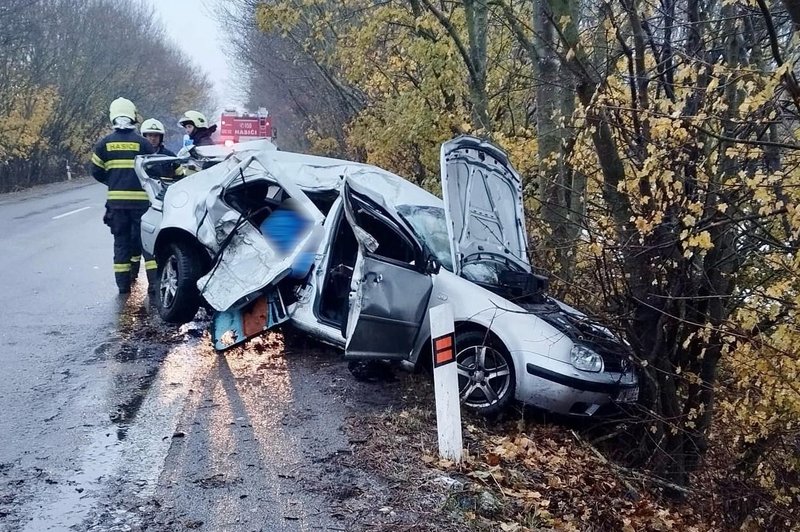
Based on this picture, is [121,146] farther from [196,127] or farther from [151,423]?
[151,423]

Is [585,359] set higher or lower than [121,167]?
lower

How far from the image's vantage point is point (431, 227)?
712 cm

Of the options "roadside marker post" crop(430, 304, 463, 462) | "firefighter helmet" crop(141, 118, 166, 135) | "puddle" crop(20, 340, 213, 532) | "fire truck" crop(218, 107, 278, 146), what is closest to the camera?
"puddle" crop(20, 340, 213, 532)

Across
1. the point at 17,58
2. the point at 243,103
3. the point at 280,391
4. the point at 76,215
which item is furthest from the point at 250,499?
the point at 243,103

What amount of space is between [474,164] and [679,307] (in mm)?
2152

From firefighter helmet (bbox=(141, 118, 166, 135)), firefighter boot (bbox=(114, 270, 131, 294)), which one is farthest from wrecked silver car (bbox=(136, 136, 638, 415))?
firefighter helmet (bbox=(141, 118, 166, 135))

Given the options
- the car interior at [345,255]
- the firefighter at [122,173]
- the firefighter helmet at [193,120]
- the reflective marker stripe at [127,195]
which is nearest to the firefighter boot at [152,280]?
the firefighter at [122,173]

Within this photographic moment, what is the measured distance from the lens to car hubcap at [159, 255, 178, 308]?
26.0 ft

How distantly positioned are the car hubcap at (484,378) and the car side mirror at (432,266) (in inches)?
27.0

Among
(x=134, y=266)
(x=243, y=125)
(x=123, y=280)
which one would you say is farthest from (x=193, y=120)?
(x=243, y=125)

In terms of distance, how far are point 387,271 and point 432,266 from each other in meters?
0.45

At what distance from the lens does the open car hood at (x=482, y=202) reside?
6.74 m

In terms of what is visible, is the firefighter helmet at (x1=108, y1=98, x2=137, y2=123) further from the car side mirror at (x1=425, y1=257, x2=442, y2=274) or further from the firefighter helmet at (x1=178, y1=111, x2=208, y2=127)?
the car side mirror at (x1=425, y1=257, x2=442, y2=274)

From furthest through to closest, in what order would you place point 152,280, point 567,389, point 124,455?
point 152,280
point 567,389
point 124,455
